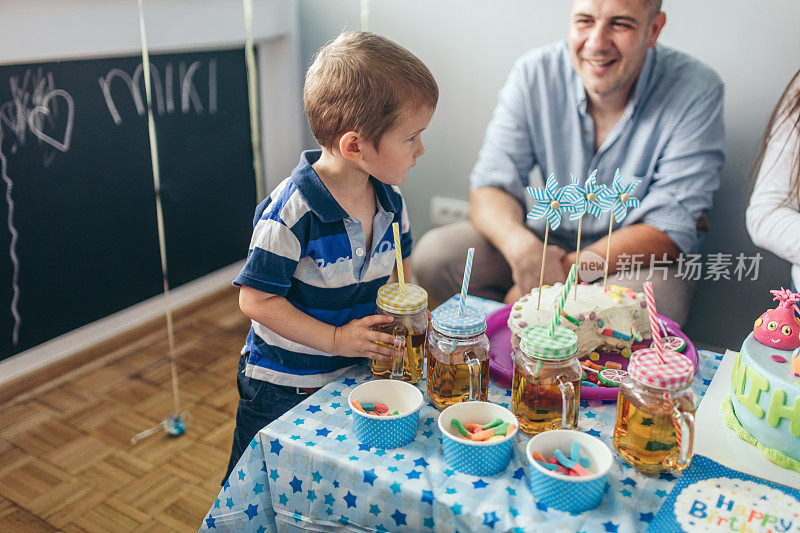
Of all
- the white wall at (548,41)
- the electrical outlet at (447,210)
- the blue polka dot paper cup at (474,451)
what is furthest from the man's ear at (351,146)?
the electrical outlet at (447,210)

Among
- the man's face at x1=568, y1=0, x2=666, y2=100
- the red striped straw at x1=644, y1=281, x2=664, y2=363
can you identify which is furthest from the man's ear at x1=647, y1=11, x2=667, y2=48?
the red striped straw at x1=644, y1=281, x2=664, y2=363

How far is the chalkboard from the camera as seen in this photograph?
6.02 feet

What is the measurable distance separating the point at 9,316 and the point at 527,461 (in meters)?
1.52

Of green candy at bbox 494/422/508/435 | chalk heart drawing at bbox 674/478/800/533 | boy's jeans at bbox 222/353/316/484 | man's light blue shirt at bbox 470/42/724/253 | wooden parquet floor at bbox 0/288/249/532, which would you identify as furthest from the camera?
man's light blue shirt at bbox 470/42/724/253

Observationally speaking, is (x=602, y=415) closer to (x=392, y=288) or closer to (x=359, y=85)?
(x=392, y=288)

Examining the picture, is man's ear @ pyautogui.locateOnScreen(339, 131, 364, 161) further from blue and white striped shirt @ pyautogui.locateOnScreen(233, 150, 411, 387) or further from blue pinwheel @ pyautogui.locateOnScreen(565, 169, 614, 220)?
blue pinwheel @ pyautogui.locateOnScreen(565, 169, 614, 220)

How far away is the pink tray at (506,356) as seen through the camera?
1029mm

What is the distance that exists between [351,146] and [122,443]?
44.1 inches

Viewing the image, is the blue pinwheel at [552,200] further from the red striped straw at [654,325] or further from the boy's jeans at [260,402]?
the boy's jeans at [260,402]

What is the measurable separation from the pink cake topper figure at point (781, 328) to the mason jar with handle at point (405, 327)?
462 millimetres

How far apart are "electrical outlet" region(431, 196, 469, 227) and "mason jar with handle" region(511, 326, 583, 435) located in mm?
1653

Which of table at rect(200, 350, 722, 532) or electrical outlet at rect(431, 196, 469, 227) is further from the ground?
table at rect(200, 350, 722, 532)

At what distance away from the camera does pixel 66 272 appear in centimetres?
199

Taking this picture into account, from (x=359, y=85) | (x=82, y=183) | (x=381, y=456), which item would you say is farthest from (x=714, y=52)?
(x=82, y=183)
